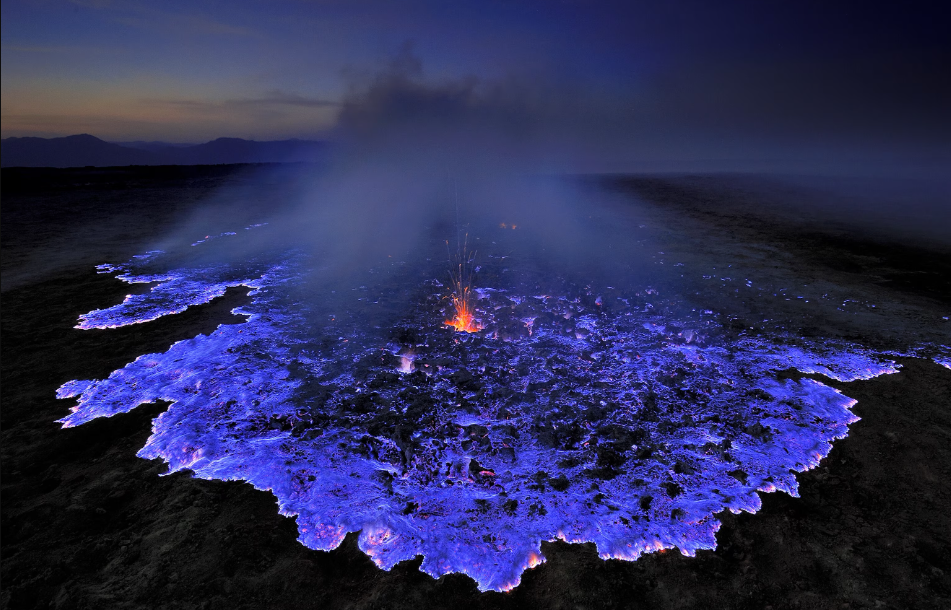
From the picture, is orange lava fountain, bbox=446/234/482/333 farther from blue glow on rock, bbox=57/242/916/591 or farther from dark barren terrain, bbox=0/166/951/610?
dark barren terrain, bbox=0/166/951/610

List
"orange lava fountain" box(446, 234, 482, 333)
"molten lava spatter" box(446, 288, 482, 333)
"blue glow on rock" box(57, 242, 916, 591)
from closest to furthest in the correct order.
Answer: "blue glow on rock" box(57, 242, 916, 591) → "molten lava spatter" box(446, 288, 482, 333) → "orange lava fountain" box(446, 234, 482, 333)

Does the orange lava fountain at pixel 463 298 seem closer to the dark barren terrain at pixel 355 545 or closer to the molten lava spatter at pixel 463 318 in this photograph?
A: the molten lava spatter at pixel 463 318

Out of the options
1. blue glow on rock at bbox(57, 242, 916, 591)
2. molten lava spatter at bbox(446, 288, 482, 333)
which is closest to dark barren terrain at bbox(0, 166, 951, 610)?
blue glow on rock at bbox(57, 242, 916, 591)

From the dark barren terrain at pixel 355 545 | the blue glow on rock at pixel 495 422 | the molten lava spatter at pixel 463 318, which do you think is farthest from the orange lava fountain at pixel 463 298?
the dark barren terrain at pixel 355 545

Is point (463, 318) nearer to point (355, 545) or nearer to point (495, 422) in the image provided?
point (495, 422)

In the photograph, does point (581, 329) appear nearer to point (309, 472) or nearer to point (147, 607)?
point (309, 472)

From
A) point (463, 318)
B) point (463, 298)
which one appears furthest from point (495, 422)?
point (463, 298)

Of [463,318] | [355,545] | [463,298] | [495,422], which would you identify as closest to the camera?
[355,545]

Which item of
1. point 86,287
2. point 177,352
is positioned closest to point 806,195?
point 177,352

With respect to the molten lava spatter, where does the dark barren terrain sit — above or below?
below
